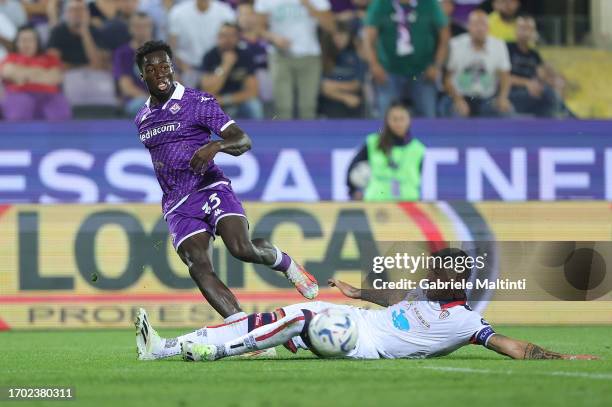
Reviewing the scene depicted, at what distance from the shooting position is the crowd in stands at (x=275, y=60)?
19.1 meters

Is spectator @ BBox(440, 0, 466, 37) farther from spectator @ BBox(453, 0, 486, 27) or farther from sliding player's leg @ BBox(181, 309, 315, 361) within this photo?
sliding player's leg @ BBox(181, 309, 315, 361)

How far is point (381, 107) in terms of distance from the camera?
19.1m

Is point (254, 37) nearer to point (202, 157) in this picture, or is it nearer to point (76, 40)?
point (76, 40)

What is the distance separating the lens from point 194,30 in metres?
19.4

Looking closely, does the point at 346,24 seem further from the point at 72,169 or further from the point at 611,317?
the point at 611,317

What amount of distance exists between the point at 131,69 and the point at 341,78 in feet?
Answer: 10.3

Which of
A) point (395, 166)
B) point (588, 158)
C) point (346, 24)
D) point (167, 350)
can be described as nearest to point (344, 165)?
point (395, 166)

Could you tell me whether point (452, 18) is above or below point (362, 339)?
above

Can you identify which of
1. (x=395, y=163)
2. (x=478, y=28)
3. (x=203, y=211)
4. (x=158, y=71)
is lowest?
(x=203, y=211)

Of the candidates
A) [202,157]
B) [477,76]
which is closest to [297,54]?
[477,76]

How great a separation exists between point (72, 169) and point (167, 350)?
892 centimetres

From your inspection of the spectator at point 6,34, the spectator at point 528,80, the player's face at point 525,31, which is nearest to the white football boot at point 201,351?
the spectator at point 6,34

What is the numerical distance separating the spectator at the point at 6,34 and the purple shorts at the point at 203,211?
8995 mm

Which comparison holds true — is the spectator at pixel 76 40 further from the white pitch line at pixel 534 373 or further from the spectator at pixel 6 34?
the white pitch line at pixel 534 373
